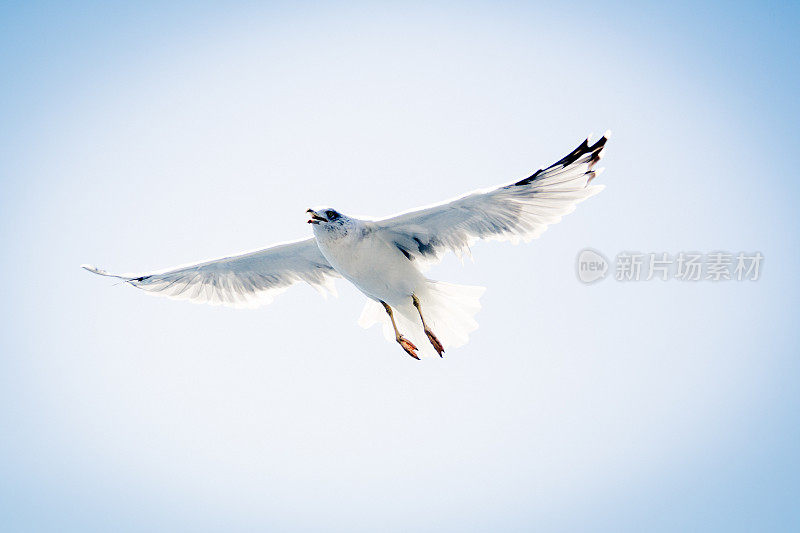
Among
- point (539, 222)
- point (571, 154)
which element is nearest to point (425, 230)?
point (539, 222)

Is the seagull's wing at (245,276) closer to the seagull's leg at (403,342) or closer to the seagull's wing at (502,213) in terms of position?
the seagull's leg at (403,342)

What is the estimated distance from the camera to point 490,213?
23.0 feet

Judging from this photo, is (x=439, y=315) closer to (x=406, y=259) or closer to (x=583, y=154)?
(x=406, y=259)

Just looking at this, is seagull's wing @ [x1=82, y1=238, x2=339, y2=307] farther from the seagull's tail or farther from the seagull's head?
the seagull's head

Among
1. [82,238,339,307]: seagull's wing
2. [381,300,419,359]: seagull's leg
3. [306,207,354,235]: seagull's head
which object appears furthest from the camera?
[82,238,339,307]: seagull's wing

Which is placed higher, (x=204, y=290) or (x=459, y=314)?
(x=204, y=290)

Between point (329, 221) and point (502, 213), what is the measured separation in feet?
4.42

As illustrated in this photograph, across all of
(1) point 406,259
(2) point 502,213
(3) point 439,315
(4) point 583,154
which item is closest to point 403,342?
(3) point 439,315

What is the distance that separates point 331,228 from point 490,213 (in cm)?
125

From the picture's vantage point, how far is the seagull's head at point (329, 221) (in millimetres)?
7047

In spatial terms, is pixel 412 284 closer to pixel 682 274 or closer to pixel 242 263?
pixel 242 263

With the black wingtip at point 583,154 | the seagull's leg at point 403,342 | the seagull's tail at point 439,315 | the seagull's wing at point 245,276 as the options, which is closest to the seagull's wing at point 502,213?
the black wingtip at point 583,154

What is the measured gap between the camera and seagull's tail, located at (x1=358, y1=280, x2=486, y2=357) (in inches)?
308

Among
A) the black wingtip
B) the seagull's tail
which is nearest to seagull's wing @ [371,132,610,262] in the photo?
the black wingtip
